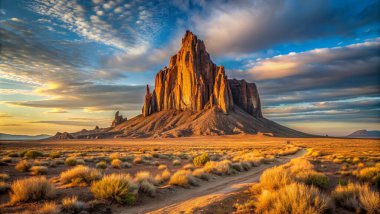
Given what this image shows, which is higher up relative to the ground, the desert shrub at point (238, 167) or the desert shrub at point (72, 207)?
the desert shrub at point (72, 207)

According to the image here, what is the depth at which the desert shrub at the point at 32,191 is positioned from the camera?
898 cm

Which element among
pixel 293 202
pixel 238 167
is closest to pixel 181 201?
pixel 293 202

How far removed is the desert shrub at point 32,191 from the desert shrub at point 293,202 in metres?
7.88

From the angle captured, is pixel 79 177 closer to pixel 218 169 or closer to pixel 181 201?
pixel 181 201

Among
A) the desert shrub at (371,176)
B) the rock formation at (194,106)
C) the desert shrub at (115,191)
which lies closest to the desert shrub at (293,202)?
the desert shrub at (115,191)

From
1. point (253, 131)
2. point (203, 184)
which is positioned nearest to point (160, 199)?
point (203, 184)

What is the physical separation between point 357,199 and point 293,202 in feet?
9.62

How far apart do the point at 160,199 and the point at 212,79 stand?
16289 cm

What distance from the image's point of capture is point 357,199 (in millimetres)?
8633

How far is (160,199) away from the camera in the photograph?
10836 mm

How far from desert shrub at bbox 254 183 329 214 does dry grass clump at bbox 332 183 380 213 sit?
1.01 metres

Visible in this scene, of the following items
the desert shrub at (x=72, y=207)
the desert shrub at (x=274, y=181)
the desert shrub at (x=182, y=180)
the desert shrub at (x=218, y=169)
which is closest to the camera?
the desert shrub at (x=72, y=207)

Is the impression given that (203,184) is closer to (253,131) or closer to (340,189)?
(340,189)

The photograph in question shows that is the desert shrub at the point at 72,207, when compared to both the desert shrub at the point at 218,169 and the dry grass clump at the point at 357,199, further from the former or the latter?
the desert shrub at the point at 218,169
